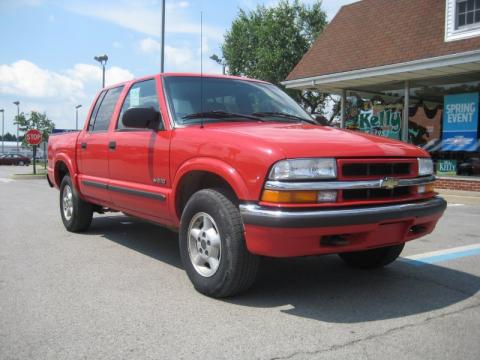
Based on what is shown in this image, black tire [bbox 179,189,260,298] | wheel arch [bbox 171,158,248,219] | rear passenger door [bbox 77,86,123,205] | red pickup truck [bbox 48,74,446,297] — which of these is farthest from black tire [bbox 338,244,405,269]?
rear passenger door [bbox 77,86,123,205]

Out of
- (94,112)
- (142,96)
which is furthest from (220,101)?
(94,112)

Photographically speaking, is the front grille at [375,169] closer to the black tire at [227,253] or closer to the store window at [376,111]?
the black tire at [227,253]

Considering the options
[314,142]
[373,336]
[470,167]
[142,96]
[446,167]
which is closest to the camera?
[373,336]

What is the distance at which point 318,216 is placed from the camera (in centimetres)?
319

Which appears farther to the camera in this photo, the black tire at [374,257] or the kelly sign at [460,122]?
the kelly sign at [460,122]

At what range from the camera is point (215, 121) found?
14.3ft

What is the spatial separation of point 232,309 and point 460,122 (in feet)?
38.4

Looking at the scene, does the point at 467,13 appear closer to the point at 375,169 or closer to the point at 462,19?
the point at 462,19

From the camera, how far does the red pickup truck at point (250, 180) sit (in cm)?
325

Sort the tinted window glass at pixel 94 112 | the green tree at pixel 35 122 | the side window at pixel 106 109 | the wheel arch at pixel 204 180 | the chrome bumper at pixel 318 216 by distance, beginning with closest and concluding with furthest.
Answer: the chrome bumper at pixel 318 216
the wheel arch at pixel 204 180
the side window at pixel 106 109
the tinted window glass at pixel 94 112
the green tree at pixel 35 122

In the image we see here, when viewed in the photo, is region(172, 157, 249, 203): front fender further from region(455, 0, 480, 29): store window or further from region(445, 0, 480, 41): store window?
region(455, 0, 480, 29): store window

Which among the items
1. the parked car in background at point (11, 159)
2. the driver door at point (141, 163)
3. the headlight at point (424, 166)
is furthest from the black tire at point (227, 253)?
the parked car in background at point (11, 159)

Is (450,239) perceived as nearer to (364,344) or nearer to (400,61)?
(364,344)

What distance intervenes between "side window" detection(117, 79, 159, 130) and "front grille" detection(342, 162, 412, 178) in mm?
2068
